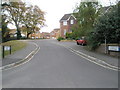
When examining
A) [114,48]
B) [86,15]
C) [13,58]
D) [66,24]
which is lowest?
[13,58]

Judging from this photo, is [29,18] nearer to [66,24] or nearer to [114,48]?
[66,24]

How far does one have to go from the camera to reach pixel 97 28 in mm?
22172

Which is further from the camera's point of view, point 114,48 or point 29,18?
point 29,18

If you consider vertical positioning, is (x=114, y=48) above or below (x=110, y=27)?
below

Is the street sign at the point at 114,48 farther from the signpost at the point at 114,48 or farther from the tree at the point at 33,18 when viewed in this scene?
the tree at the point at 33,18

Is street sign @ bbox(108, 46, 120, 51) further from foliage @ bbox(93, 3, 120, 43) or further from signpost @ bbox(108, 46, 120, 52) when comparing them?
foliage @ bbox(93, 3, 120, 43)

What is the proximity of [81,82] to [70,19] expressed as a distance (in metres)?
56.9

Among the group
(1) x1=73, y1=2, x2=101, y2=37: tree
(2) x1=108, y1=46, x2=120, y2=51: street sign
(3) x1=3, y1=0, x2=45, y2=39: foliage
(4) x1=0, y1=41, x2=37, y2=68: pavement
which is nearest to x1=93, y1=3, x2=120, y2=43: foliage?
(2) x1=108, y1=46, x2=120, y2=51: street sign

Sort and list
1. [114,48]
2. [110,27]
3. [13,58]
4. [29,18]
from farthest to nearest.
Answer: [29,18], [110,27], [114,48], [13,58]

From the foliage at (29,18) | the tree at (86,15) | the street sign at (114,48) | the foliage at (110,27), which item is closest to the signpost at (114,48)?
the street sign at (114,48)

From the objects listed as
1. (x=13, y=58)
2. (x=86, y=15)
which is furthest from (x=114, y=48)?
(x=13, y=58)

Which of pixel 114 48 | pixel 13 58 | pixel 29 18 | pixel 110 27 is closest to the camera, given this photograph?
pixel 13 58

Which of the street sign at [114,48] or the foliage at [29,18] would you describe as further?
the foliage at [29,18]

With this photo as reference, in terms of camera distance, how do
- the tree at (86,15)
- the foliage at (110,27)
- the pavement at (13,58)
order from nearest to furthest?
the pavement at (13,58), the foliage at (110,27), the tree at (86,15)
